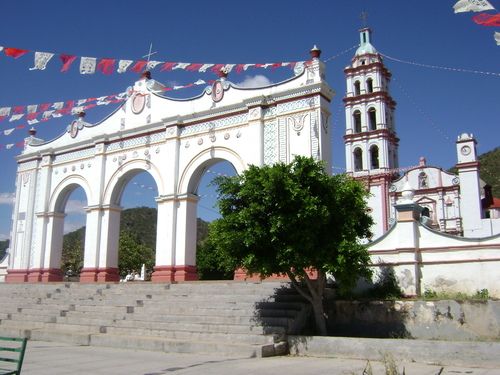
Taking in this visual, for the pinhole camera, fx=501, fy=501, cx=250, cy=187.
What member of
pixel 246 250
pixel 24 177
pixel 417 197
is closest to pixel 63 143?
pixel 24 177

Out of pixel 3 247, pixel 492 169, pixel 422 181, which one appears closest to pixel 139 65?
pixel 422 181

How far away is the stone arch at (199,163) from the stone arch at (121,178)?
172 centimetres

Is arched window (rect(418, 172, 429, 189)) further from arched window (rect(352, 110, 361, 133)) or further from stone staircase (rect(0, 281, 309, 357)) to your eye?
stone staircase (rect(0, 281, 309, 357))

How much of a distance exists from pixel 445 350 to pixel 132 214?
211 ft

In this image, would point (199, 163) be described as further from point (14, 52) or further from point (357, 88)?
point (357, 88)

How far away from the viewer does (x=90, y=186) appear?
20141mm

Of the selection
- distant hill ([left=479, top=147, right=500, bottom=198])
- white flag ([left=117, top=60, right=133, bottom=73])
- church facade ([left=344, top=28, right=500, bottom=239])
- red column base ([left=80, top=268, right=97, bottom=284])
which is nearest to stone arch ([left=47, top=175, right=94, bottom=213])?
red column base ([left=80, top=268, right=97, bottom=284])

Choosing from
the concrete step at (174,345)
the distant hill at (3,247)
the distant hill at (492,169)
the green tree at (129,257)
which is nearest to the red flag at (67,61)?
the concrete step at (174,345)

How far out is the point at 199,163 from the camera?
1719 centimetres

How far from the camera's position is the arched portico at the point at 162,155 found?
611 inches

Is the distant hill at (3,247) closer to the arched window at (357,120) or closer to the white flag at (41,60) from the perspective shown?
the arched window at (357,120)

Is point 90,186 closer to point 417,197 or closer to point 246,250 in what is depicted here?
point 246,250

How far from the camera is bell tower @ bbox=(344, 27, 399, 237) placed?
1447 inches

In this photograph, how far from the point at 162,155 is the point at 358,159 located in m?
23.6
